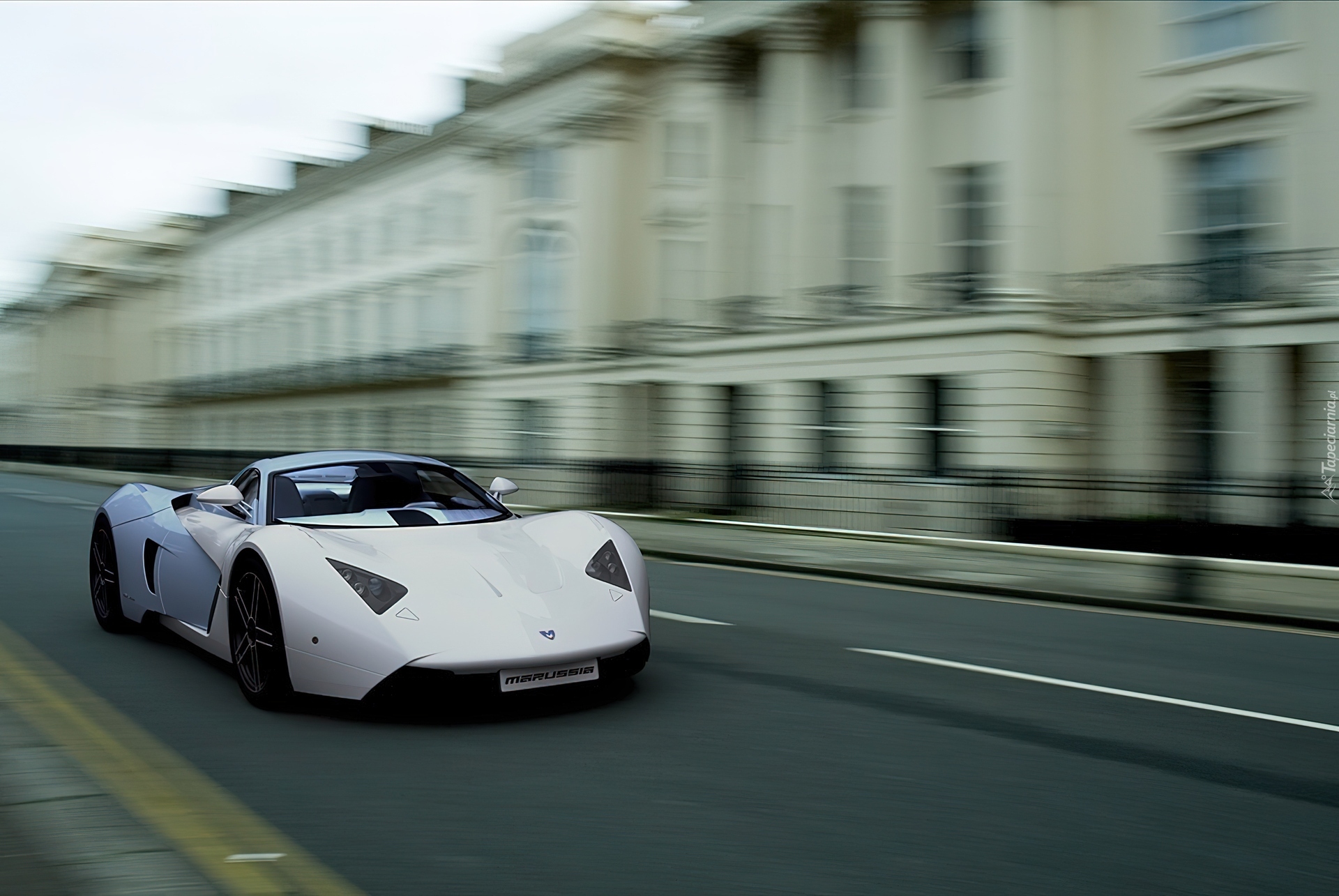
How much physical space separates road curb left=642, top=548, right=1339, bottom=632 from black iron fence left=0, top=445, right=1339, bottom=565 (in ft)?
6.42

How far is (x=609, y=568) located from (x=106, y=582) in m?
3.93

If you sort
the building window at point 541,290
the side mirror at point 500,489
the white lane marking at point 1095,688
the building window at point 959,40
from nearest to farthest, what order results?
1. the white lane marking at point 1095,688
2. the side mirror at point 500,489
3. the building window at point 959,40
4. the building window at point 541,290

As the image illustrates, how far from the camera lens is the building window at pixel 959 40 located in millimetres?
24859

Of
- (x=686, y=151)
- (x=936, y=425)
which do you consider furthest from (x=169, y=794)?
(x=686, y=151)

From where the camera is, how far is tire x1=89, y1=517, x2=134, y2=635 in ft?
27.4

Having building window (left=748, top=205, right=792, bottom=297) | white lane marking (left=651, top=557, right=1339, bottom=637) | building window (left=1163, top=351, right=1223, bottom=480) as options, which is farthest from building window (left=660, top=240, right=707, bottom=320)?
white lane marking (left=651, top=557, right=1339, bottom=637)

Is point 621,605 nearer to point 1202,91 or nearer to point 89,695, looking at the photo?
point 89,695

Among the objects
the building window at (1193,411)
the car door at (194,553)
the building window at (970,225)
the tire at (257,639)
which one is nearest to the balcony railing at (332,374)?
the building window at (970,225)

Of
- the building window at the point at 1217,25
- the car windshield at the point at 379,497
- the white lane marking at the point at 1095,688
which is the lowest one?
the white lane marking at the point at 1095,688

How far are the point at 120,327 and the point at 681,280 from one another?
62375mm

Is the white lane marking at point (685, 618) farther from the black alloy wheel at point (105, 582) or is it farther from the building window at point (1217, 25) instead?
the building window at point (1217, 25)

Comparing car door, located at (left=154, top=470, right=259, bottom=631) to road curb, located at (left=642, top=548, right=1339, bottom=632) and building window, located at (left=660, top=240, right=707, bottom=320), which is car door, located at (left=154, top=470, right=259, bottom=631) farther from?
building window, located at (left=660, top=240, right=707, bottom=320)

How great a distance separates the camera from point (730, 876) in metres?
3.85

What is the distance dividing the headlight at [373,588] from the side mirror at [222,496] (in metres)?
1.32
